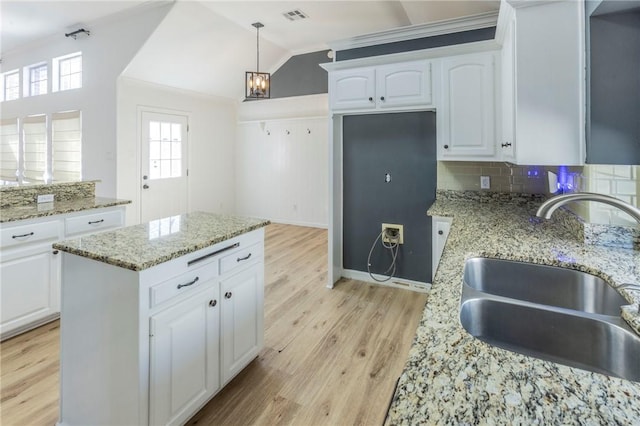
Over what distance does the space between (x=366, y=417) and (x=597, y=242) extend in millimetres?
1436

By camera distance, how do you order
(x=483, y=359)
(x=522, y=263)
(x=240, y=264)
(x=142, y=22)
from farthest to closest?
(x=142, y=22) → (x=240, y=264) → (x=522, y=263) → (x=483, y=359)

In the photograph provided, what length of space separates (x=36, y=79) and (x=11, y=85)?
3.46 feet

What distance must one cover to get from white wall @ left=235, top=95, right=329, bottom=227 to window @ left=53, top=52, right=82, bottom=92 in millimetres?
2896

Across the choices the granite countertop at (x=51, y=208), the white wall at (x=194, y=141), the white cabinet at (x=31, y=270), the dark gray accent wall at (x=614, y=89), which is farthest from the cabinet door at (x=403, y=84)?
the white wall at (x=194, y=141)

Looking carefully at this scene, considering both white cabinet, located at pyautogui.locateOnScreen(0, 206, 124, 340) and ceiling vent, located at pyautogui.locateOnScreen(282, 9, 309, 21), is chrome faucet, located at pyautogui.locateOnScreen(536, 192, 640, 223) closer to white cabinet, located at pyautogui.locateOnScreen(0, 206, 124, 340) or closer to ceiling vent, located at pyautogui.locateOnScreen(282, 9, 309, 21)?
white cabinet, located at pyautogui.locateOnScreen(0, 206, 124, 340)

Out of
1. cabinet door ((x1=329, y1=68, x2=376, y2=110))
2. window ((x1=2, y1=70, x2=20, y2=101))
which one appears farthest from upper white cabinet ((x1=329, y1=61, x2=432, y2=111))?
window ((x1=2, y1=70, x2=20, y2=101))

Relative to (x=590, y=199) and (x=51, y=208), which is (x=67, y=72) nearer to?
(x=51, y=208)

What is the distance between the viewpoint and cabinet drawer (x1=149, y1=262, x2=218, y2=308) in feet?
4.76

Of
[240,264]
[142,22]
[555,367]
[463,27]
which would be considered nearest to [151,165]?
[142,22]

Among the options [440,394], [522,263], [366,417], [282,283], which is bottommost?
[366,417]

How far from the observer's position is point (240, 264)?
196 cm

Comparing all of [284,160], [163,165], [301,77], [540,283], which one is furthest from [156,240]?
[301,77]

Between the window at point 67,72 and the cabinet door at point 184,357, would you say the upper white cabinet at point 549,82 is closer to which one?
the cabinet door at point 184,357

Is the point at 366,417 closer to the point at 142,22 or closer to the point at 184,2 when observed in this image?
the point at 184,2
